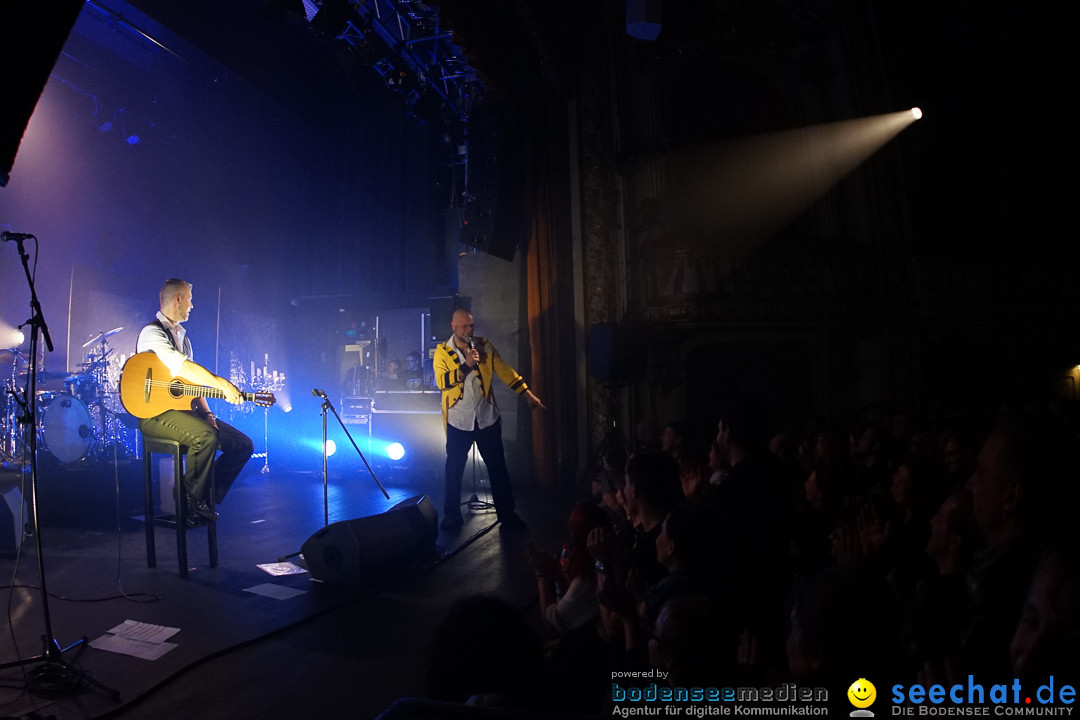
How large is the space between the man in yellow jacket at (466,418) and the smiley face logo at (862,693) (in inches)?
177

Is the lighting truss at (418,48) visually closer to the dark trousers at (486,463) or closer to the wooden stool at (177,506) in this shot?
the dark trousers at (486,463)

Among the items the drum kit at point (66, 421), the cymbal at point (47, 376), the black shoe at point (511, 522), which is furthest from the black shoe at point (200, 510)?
the cymbal at point (47, 376)

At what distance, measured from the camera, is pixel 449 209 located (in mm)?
11898

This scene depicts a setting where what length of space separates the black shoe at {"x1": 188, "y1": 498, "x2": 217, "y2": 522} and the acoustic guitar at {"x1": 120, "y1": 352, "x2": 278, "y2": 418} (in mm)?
723

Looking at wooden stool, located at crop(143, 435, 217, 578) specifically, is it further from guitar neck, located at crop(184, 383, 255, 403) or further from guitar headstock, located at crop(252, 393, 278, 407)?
guitar headstock, located at crop(252, 393, 278, 407)

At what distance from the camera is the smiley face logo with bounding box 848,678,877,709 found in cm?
120

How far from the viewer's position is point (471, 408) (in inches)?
223

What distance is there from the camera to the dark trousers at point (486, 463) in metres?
5.60

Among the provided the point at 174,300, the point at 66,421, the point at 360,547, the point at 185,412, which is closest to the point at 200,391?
the point at 185,412

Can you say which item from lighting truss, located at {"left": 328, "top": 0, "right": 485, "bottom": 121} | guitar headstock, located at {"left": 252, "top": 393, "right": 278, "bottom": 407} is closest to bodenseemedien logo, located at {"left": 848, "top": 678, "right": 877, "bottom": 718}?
guitar headstock, located at {"left": 252, "top": 393, "right": 278, "bottom": 407}

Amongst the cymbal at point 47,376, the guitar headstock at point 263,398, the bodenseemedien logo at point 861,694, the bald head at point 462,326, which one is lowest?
the bodenseemedien logo at point 861,694

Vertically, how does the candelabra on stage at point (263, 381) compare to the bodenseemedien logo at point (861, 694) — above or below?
above

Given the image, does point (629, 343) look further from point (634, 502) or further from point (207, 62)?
point (207, 62)

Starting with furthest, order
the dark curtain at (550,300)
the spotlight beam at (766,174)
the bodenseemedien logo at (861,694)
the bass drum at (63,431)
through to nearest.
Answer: the spotlight beam at (766,174) < the dark curtain at (550,300) < the bass drum at (63,431) < the bodenseemedien logo at (861,694)
